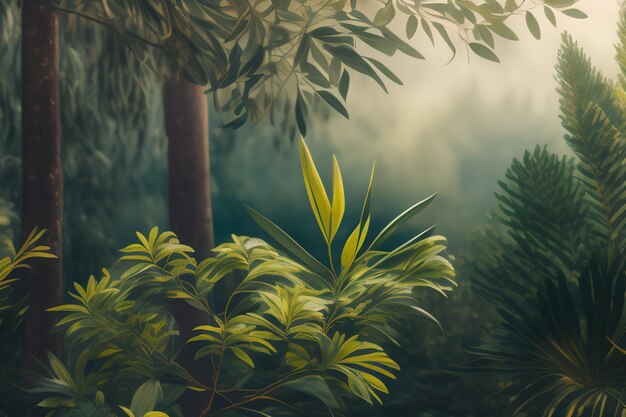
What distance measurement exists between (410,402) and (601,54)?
155 cm

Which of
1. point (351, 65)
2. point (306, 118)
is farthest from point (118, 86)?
point (351, 65)

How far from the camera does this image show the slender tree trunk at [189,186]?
3.29 metres

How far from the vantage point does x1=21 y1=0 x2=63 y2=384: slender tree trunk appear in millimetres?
3260

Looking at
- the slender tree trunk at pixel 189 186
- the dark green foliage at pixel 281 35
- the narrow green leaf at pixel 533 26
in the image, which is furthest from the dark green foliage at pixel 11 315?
the narrow green leaf at pixel 533 26

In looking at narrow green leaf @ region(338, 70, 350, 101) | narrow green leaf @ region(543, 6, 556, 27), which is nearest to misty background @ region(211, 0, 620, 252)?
narrow green leaf @ region(543, 6, 556, 27)

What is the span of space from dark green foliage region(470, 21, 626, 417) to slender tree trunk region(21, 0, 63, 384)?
1.62 metres

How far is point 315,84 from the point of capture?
3.39m

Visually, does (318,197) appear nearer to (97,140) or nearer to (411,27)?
(411,27)

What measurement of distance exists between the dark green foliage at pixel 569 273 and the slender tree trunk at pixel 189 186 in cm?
→ 107

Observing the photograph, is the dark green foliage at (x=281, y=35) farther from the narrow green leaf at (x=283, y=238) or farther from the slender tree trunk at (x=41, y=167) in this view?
the narrow green leaf at (x=283, y=238)

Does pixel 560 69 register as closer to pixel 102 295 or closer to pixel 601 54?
pixel 601 54

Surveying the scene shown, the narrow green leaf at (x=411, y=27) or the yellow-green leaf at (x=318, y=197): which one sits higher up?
the narrow green leaf at (x=411, y=27)

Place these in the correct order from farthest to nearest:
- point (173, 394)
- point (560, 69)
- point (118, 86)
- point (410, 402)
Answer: point (118, 86), point (410, 402), point (560, 69), point (173, 394)

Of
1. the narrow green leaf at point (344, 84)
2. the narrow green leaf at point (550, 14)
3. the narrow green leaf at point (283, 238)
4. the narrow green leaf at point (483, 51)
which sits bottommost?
the narrow green leaf at point (283, 238)
